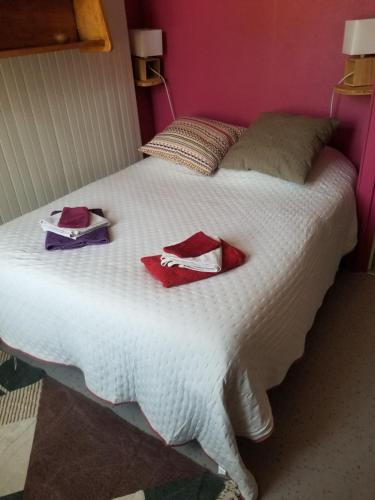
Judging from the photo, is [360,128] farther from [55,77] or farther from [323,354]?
[55,77]

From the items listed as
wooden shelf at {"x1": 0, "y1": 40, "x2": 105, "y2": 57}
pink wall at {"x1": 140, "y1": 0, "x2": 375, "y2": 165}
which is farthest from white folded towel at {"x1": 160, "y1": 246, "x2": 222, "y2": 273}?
pink wall at {"x1": 140, "y1": 0, "x2": 375, "y2": 165}

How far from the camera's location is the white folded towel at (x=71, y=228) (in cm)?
161

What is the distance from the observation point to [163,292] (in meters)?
1.31

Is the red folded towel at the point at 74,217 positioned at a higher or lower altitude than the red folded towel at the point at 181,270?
higher

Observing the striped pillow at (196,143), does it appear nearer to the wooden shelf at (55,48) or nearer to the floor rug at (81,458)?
the wooden shelf at (55,48)

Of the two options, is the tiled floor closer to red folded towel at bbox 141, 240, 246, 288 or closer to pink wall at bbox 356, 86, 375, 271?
pink wall at bbox 356, 86, 375, 271

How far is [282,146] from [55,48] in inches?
43.9

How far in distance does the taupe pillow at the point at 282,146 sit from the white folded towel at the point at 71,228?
76cm

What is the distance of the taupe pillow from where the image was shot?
6.26 feet

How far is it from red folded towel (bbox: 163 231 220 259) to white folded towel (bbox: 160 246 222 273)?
0.02m

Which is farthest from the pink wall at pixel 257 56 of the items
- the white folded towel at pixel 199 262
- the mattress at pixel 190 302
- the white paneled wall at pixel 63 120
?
the white folded towel at pixel 199 262

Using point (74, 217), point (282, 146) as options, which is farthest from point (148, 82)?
point (74, 217)

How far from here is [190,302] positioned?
1.25 meters

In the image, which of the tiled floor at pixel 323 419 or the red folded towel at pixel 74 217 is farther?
the red folded towel at pixel 74 217
